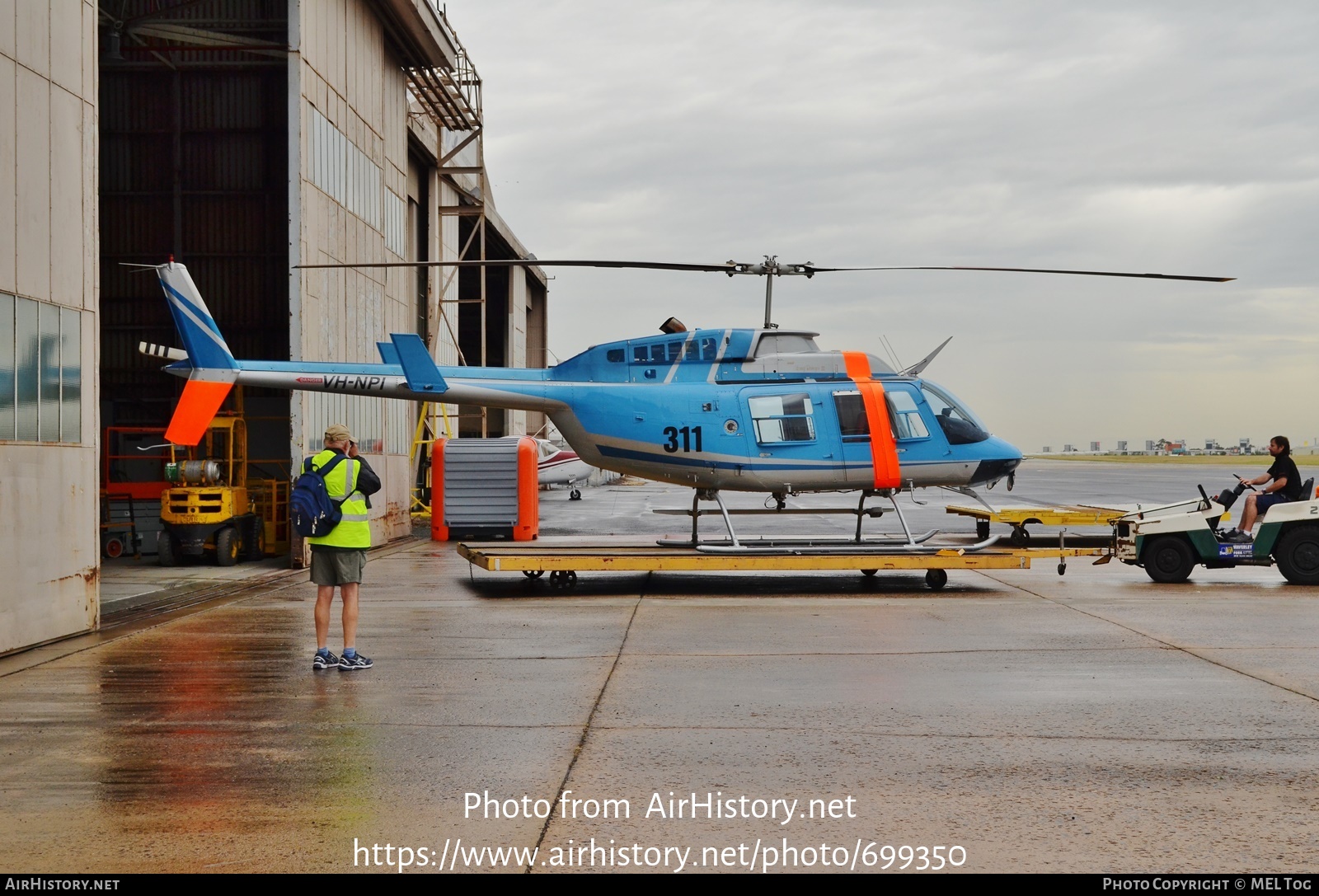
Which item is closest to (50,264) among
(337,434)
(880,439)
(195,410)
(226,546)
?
(195,410)

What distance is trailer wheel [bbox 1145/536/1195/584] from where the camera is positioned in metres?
14.8

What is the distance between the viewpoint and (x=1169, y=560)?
1486 centimetres

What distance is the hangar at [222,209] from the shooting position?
1066 centimetres

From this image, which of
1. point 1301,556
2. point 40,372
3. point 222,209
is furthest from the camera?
point 222,209

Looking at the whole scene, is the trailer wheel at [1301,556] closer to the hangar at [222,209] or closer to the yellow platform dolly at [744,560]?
the yellow platform dolly at [744,560]

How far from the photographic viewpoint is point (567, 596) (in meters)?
13.9

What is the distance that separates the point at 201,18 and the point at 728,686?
18.9 m

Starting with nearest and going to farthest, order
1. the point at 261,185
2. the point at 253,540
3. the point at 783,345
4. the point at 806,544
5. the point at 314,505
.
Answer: the point at 314,505, the point at 806,544, the point at 783,345, the point at 253,540, the point at 261,185

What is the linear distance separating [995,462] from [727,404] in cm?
350

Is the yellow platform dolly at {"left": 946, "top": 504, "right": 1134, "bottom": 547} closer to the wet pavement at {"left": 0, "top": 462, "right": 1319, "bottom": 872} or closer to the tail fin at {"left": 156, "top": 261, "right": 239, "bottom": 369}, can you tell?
the wet pavement at {"left": 0, "top": 462, "right": 1319, "bottom": 872}

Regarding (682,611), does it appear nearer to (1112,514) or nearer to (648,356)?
(648,356)

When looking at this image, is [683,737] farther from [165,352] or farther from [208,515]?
[208,515]

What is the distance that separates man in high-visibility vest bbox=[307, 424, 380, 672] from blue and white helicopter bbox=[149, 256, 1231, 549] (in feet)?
16.8

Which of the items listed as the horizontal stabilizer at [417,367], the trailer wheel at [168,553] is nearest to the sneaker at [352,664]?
the horizontal stabilizer at [417,367]
